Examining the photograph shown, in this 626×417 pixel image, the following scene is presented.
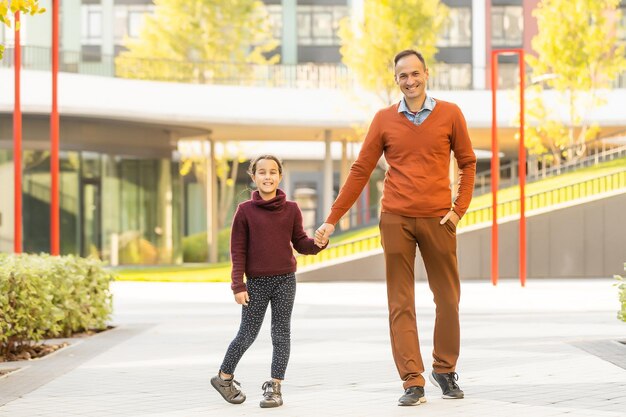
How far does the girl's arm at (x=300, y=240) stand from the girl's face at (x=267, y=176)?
0.25 metres

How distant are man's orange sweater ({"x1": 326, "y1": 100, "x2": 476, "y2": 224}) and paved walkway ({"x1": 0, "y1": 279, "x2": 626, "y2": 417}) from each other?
1253 mm

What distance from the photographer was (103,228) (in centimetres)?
3881

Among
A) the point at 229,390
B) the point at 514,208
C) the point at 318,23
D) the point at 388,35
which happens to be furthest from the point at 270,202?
the point at 318,23

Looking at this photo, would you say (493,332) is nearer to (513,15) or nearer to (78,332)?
(78,332)

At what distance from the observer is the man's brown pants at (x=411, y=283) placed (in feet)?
27.2

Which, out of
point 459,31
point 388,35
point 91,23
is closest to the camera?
point 388,35

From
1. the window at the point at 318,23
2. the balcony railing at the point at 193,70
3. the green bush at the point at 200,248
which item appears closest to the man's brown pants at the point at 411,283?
the balcony railing at the point at 193,70

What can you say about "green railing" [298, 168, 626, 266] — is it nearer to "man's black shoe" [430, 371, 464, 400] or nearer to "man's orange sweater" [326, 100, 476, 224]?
"man's black shoe" [430, 371, 464, 400]

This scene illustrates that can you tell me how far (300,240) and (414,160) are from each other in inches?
34.7

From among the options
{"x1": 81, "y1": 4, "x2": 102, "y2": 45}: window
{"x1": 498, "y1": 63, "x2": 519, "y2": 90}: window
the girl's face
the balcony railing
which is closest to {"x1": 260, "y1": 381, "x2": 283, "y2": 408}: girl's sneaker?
the girl's face

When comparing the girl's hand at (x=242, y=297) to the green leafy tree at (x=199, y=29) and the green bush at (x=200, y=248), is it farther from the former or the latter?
the green leafy tree at (x=199, y=29)

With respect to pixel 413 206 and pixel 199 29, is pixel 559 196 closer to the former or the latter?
pixel 199 29

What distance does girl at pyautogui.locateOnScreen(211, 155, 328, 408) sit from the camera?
27.2 feet

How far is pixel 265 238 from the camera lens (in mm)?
8320
